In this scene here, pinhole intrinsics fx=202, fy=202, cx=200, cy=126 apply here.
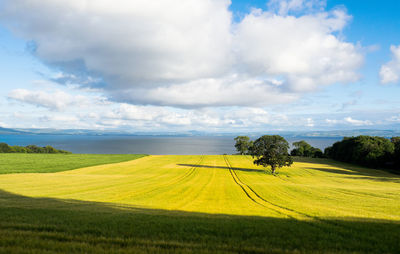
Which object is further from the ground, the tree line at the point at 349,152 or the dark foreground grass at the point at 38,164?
the tree line at the point at 349,152

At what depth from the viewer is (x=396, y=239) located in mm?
7352

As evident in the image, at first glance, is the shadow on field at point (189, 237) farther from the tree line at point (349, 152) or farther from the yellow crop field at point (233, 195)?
the tree line at point (349, 152)

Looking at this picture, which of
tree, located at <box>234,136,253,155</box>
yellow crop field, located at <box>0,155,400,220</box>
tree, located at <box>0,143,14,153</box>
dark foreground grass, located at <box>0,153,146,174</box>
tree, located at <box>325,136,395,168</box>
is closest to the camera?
yellow crop field, located at <box>0,155,400,220</box>

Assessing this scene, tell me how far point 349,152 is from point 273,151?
198 feet

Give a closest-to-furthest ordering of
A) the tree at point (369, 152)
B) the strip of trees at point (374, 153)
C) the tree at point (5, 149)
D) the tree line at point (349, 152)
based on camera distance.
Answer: the tree line at point (349, 152), the strip of trees at point (374, 153), the tree at point (369, 152), the tree at point (5, 149)

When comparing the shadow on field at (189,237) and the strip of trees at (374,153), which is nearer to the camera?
the shadow on field at (189,237)

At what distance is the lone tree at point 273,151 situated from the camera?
175 ft

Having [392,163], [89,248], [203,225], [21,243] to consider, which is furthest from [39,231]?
[392,163]

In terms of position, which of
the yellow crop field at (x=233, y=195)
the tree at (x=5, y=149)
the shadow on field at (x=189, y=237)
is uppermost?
the shadow on field at (x=189, y=237)

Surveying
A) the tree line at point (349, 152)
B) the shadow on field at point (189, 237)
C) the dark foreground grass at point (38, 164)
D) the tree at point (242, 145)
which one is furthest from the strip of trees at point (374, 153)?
the dark foreground grass at point (38, 164)

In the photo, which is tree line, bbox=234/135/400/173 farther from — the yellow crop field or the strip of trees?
the yellow crop field

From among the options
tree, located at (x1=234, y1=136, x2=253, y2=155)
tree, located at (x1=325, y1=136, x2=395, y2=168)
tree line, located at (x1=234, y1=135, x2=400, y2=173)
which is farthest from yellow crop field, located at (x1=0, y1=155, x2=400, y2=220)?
tree, located at (x1=234, y1=136, x2=253, y2=155)

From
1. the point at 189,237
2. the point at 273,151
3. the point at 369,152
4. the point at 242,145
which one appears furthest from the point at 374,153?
the point at 189,237

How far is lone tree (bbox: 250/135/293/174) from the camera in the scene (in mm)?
53312
